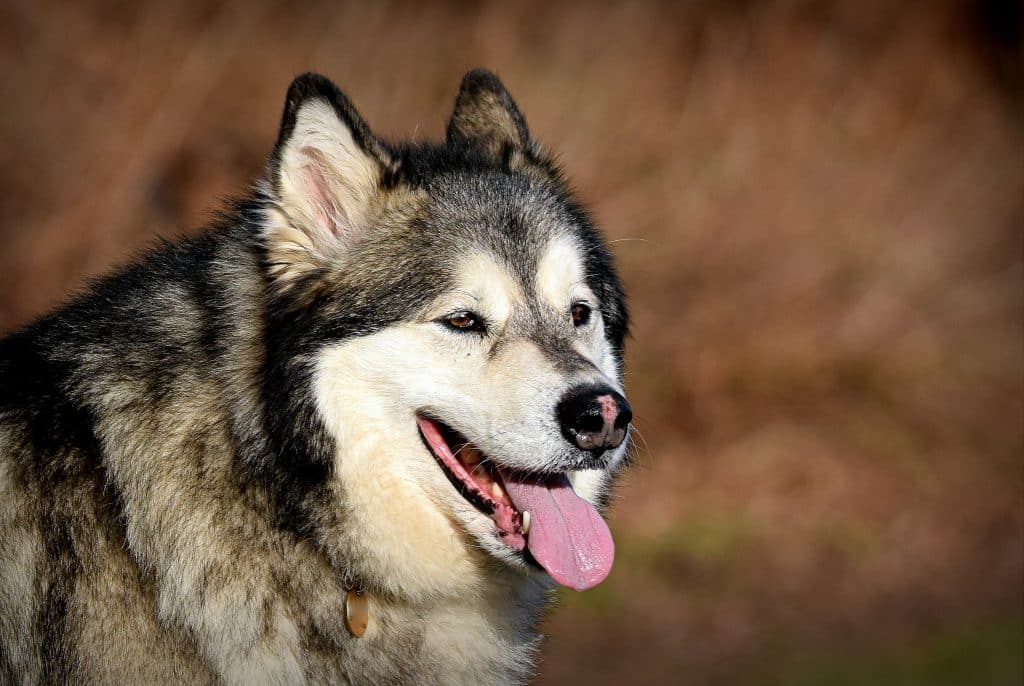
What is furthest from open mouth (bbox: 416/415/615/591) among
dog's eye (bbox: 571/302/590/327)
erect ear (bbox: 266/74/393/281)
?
erect ear (bbox: 266/74/393/281)

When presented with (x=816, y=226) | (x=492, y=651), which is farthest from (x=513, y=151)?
(x=816, y=226)

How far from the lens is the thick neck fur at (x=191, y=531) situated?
3.42 metres

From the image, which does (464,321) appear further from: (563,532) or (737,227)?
(737,227)

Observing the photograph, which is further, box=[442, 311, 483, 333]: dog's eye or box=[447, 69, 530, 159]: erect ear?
box=[447, 69, 530, 159]: erect ear

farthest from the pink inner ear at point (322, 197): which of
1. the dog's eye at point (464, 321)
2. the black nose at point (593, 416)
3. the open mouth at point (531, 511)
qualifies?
the black nose at point (593, 416)

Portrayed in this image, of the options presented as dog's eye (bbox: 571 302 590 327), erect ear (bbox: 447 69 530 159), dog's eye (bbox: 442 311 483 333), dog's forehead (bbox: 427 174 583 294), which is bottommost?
dog's eye (bbox: 442 311 483 333)

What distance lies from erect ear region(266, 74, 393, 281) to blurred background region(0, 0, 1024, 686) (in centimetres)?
511

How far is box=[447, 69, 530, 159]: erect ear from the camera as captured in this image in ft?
14.9

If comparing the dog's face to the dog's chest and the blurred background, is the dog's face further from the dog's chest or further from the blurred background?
the blurred background

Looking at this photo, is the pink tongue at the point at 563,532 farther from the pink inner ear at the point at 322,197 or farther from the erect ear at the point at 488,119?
the erect ear at the point at 488,119

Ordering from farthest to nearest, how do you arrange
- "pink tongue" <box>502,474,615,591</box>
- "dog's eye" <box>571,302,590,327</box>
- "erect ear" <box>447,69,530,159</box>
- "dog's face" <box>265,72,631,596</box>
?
"erect ear" <box>447,69,530,159</box> < "dog's eye" <box>571,302,590,327</box> < "pink tongue" <box>502,474,615,591</box> < "dog's face" <box>265,72,631,596</box>

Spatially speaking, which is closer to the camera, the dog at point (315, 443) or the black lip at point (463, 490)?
the dog at point (315, 443)

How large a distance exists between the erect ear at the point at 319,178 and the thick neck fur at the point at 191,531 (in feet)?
0.69

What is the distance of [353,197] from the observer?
386cm
